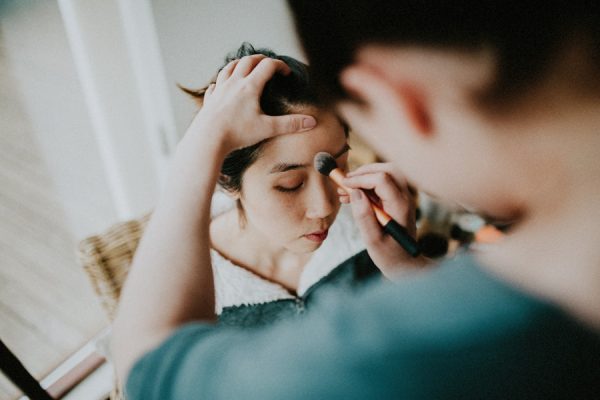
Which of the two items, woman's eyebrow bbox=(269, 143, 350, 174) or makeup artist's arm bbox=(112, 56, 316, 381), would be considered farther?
woman's eyebrow bbox=(269, 143, 350, 174)

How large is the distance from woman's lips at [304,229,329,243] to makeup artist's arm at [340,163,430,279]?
0.13 meters

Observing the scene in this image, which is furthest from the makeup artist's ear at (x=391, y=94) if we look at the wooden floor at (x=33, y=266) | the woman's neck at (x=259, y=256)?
the wooden floor at (x=33, y=266)

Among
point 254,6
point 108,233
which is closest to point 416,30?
point 254,6

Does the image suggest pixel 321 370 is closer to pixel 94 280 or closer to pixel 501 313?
pixel 501 313

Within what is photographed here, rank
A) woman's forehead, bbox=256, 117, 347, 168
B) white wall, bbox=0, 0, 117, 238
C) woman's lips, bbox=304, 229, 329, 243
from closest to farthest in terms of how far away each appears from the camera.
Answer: woman's forehead, bbox=256, 117, 347, 168 < woman's lips, bbox=304, 229, 329, 243 < white wall, bbox=0, 0, 117, 238

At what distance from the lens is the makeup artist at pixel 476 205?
0.24 m

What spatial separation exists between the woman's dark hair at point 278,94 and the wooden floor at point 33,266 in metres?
0.77

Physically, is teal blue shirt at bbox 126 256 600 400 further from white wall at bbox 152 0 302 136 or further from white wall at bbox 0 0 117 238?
white wall at bbox 0 0 117 238

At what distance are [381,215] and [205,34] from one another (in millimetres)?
436

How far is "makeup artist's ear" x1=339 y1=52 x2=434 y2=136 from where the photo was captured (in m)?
0.30

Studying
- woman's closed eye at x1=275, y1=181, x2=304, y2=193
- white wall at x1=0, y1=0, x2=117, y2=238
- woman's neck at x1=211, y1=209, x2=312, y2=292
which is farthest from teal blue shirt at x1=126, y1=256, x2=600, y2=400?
white wall at x1=0, y1=0, x2=117, y2=238

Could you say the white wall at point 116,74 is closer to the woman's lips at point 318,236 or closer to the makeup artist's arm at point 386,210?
the makeup artist's arm at point 386,210

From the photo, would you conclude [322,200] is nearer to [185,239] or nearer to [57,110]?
[185,239]

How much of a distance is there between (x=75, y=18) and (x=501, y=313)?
0.90 metres
